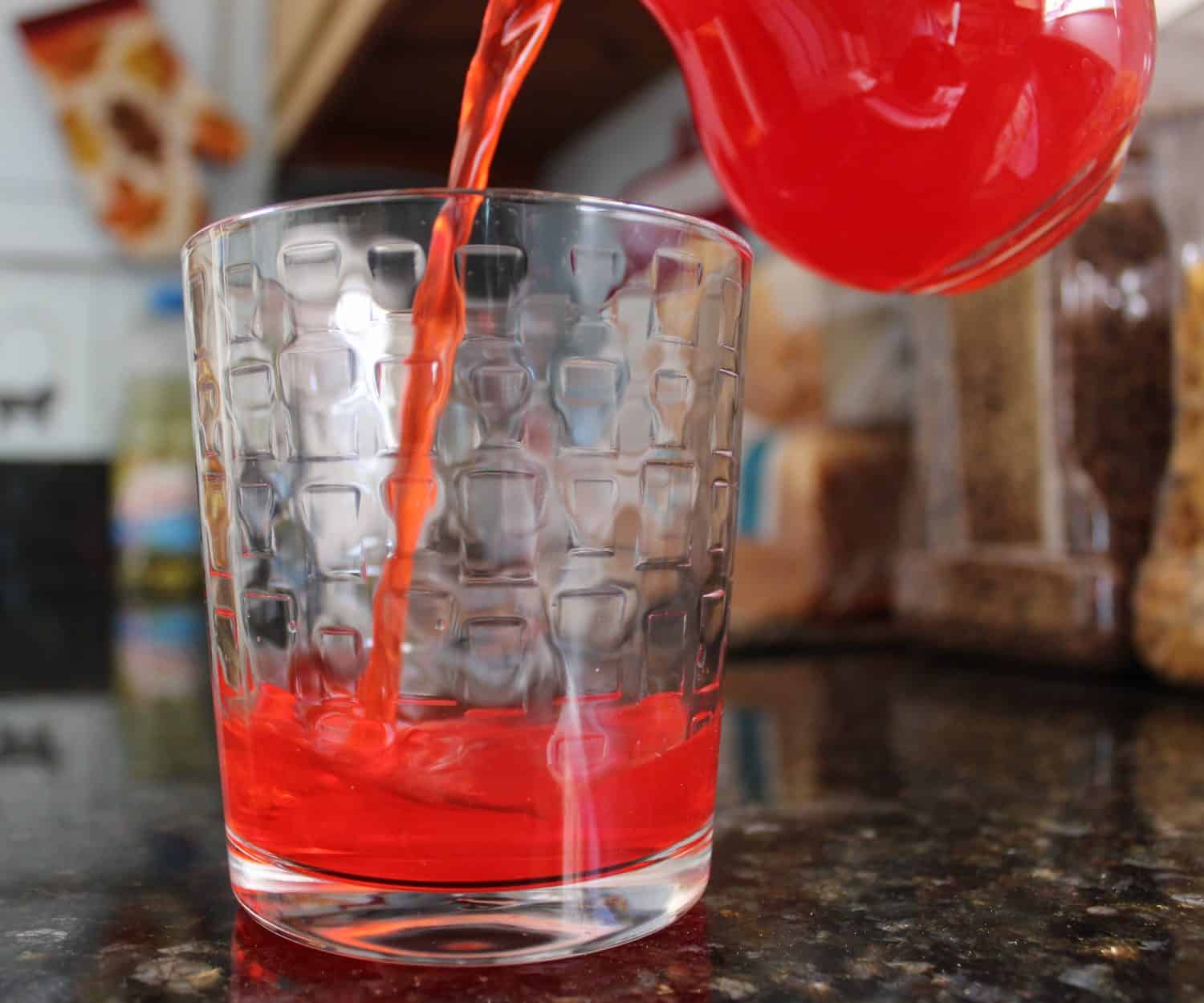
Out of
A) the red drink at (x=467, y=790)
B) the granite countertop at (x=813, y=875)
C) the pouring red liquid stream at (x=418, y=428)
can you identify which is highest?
the pouring red liquid stream at (x=418, y=428)

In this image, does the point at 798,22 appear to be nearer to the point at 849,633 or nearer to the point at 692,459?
the point at 692,459

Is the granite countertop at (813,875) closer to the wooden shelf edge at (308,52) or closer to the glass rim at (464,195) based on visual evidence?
the glass rim at (464,195)

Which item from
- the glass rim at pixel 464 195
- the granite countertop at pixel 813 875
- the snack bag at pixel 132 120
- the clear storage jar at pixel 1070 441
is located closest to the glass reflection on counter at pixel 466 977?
the granite countertop at pixel 813 875

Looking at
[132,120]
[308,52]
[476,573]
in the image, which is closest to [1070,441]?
[476,573]

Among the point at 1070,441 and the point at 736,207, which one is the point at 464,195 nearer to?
the point at 736,207

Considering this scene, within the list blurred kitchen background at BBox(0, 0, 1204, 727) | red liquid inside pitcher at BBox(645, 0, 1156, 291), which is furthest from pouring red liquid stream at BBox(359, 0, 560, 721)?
blurred kitchen background at BBox(0, 0, 1204, 727)

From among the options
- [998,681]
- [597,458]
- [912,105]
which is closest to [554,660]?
[597,458]

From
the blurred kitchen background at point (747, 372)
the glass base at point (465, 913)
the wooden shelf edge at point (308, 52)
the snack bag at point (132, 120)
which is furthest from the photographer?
the snack bag at point (132, 120)
